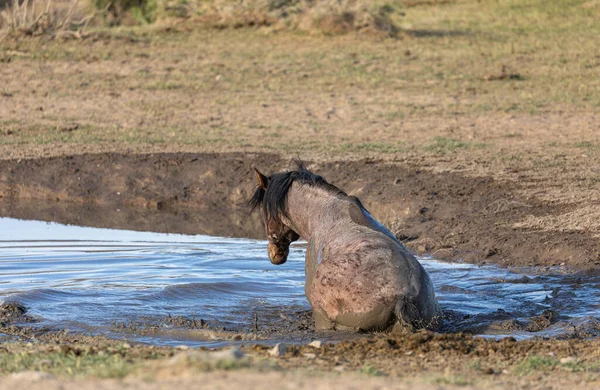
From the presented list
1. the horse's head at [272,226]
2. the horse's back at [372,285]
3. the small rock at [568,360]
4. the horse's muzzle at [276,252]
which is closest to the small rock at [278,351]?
the horse's back at [372,285]

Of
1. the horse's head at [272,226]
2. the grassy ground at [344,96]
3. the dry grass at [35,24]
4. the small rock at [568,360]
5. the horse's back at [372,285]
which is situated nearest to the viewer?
the small rock at [568,360]

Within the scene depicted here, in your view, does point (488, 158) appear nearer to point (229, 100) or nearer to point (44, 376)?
point (229, 100)

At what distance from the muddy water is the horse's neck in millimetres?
644

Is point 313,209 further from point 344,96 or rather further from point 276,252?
point 344,96

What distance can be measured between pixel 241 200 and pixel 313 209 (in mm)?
4660

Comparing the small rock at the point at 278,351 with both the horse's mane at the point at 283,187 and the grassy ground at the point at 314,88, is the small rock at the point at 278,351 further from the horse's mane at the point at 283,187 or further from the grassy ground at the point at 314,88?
the grassy ground at the point at 314,88

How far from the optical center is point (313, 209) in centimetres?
665

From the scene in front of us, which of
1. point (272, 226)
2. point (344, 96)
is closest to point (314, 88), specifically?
point (344, 96)

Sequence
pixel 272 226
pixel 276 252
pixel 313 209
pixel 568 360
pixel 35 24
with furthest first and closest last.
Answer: pixel 35 24, pixel 276 252, pixel 272 226, pixel 313 209, pixel 568 360

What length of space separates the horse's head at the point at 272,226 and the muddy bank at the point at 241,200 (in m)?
2.05

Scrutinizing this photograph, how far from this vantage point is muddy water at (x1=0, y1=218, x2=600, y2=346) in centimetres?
655

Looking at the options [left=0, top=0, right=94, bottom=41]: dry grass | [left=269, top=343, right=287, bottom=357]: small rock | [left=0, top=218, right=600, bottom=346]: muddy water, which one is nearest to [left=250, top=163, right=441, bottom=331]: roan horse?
[left=0, top=218, right=600, bottom=346]: muddy water

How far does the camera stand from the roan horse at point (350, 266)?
5.95 meters

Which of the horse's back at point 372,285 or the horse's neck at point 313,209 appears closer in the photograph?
the horse's back at point 372,285
